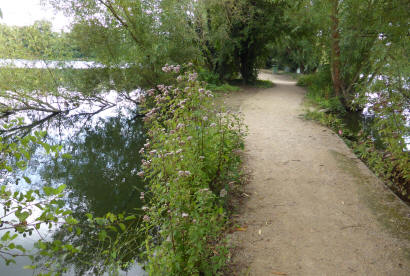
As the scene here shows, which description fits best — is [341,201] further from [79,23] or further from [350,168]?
[79,23]

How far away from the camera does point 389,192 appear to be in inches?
152

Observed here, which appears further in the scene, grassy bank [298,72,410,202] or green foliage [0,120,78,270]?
grassy bank [298,72,410,202]

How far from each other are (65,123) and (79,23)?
3.58 m

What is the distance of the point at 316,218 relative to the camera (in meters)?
3.29

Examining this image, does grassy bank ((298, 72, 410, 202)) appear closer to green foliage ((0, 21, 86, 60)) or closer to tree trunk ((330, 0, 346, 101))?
tree trunk ((330, 0, 346, 101))

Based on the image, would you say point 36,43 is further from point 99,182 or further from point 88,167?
point 99,182

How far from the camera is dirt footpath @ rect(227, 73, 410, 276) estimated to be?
102 inches

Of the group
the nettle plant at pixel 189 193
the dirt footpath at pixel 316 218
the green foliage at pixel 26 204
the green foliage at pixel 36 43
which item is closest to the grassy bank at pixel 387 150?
the dirt footpath at pixel 316 218

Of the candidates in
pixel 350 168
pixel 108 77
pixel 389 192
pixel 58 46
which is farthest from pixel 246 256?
pixel 58 46

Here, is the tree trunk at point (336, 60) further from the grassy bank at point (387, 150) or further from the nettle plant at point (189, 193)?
the nettle plant at point (189, 193)

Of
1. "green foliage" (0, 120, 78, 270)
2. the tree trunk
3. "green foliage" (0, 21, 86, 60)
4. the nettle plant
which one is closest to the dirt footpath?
the nettle plant

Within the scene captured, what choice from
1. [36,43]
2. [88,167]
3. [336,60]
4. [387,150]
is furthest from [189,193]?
[36,43]

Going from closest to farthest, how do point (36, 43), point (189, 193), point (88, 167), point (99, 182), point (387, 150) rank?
1. point (189, 193)
2. point (387, 150)
3. point (99, 182)
4. point (88, 167)
5. point (36, 43)

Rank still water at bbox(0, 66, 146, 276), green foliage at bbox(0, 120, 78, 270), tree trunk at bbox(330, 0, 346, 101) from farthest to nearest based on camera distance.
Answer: tree trunk at bbox(330, 0, 346, 101) → still water at bbox(0, 66, 146, 276) → green foliage at bbox(0, 120, 78, 270)
